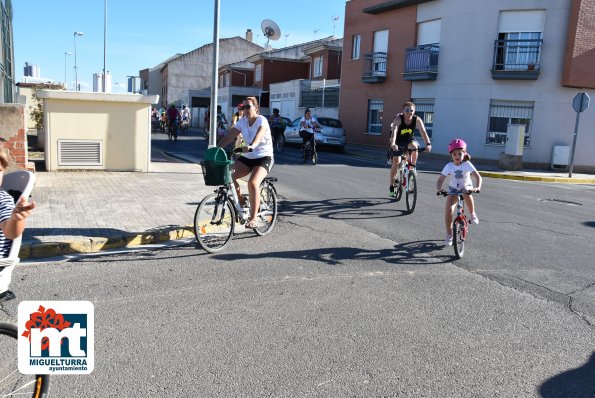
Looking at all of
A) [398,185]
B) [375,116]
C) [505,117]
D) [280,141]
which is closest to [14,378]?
[398,185]

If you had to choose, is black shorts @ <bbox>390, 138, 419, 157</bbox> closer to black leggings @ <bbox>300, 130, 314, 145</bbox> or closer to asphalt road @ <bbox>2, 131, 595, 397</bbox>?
asphalt road @ <bbox>2, 131, 595, 397</bbox>

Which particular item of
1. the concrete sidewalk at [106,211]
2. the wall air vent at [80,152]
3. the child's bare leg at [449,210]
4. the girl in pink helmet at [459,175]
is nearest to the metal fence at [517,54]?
the concrete sidewalk at [106,211]

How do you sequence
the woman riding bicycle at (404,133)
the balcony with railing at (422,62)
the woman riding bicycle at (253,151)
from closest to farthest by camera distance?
the woman riding bicycle at (253,151), the woman riding bicycle at (404,133), the balcony with railing at (422,62)

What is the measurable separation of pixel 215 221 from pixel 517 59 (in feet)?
63.2

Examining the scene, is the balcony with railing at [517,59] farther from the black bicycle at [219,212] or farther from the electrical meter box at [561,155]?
the black bicycle at [219,212]

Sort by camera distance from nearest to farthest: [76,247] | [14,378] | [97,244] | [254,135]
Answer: [14,378] → [76,247] → [97,244] → [254,135]

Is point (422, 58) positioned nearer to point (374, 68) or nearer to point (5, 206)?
Result: point (374, 68)

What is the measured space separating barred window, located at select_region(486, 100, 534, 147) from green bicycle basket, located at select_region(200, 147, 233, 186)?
60.6 feet

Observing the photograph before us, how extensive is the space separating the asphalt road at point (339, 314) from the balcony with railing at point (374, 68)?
69.5 feet

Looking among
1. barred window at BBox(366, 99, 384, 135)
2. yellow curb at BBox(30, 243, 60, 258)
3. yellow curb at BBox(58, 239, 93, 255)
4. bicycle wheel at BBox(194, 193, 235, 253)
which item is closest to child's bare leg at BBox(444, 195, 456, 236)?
bicycle wheel at BBox(194, 193, 235, 253)

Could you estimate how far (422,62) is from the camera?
25.2m

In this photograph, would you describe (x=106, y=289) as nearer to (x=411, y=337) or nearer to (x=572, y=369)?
(x=411, y=337)

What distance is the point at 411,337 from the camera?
4.18 meters

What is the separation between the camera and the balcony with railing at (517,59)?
21.6 m
